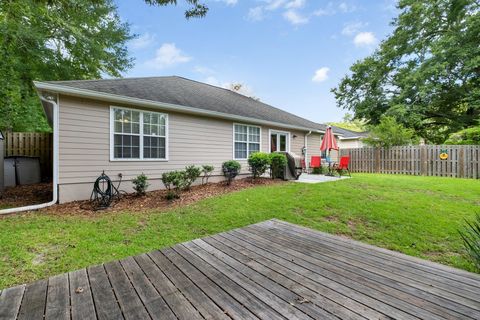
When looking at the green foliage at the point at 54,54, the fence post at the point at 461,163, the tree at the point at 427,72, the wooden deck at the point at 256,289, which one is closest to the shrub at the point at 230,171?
the wooden deck at the point at 256,289

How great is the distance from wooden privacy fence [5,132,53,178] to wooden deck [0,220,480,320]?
974cm

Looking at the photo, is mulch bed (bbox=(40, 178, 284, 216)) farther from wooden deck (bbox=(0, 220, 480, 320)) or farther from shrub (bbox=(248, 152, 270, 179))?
wooden deck (bbox=(0, 220, 480, 320))

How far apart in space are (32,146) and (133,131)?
5.35 m

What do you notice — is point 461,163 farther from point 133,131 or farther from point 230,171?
point 133,131

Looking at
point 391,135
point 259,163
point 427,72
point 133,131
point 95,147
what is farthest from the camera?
point 427,72

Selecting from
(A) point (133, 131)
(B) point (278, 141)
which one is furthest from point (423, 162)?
(A) point (133, 131)

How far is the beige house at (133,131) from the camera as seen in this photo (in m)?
6.07

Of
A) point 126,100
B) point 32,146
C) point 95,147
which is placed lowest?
point 95,147

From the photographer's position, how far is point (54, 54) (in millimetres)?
13156

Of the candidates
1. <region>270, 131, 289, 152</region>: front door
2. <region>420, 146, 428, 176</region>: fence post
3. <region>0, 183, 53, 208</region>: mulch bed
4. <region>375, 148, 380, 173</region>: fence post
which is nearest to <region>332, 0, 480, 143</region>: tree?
<region>375, 148, 380, 173</region>: fence post

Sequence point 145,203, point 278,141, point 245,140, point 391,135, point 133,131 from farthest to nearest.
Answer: point 391,135, point 278,141, point 245,140, point 133,131, point 145,203

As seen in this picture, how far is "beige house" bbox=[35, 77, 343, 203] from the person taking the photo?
6.07 metres

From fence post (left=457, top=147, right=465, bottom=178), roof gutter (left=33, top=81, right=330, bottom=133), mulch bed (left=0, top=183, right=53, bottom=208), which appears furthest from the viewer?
fence post (left=457, top=147, right=465, bottom=178)

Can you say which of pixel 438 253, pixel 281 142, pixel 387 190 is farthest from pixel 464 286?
pixel 281 142
